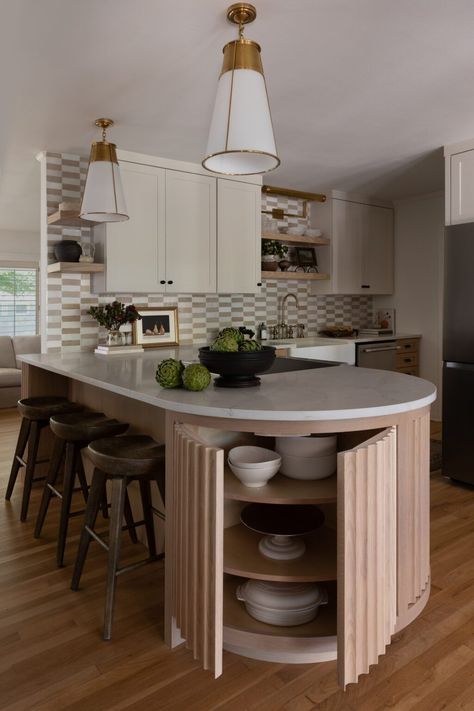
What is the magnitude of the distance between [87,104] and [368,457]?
2.50 m

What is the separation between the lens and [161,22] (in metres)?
2.12

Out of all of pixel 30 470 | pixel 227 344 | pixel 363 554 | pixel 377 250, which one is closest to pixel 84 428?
pixel 30 470

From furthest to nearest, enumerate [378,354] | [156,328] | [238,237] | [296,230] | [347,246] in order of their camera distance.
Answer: [347,246] < [378,354] < [296,230] < [238,237] < [156,328]

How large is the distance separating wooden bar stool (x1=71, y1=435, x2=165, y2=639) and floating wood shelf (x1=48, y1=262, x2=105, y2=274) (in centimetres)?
163

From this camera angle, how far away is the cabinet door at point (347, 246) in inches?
204

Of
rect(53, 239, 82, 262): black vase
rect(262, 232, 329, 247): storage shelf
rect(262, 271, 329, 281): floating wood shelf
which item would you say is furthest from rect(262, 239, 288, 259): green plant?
rect(53, 239, 82, 262): black vase

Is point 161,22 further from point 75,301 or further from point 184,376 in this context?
point 75,301

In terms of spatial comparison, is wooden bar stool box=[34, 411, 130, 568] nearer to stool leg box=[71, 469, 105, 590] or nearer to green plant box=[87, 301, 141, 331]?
stool leg box=[71, 469, 105, 590]

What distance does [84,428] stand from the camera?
2480mm

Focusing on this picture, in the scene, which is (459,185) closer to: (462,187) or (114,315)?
(462,187)

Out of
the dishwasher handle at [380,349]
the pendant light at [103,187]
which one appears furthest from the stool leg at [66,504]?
the dishwasher handle at [380,349]

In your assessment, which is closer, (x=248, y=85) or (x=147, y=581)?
(x=248, y=85)

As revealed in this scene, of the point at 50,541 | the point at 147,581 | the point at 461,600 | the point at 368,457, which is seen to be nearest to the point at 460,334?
the point at 461,600

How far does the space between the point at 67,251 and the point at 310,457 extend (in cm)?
243
